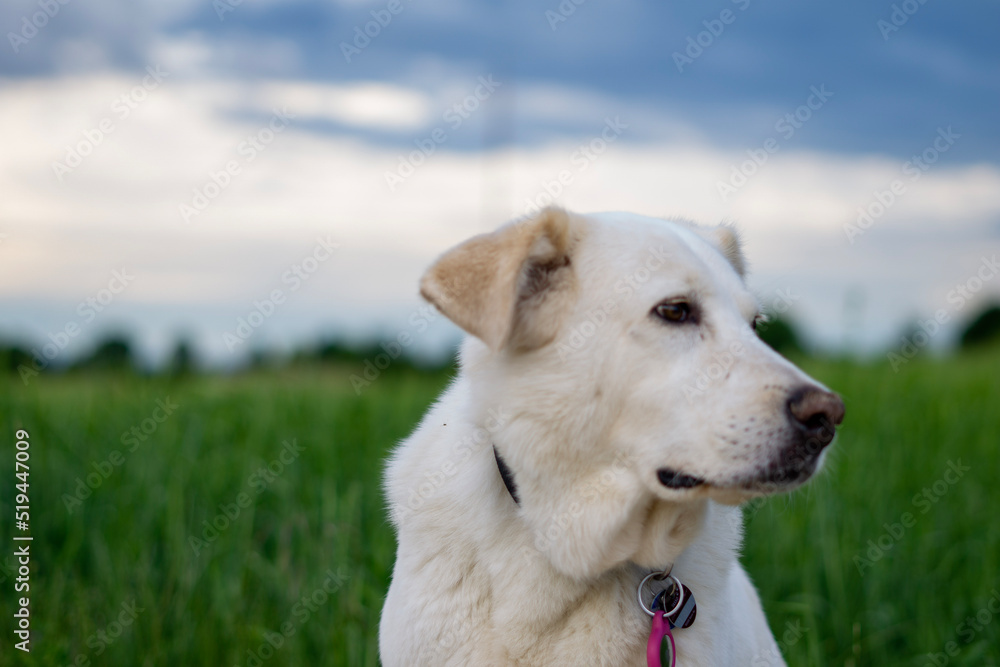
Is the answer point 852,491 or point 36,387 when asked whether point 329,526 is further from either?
point 852,491

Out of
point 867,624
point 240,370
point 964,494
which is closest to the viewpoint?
point 867,624

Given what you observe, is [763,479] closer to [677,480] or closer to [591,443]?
[677,480]

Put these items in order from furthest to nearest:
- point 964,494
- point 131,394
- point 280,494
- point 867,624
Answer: point 131,394
point 964,494
point 280,494
point 867,624

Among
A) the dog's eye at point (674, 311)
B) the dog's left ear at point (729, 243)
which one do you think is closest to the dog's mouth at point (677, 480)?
the dog's eye at point (674, 311)

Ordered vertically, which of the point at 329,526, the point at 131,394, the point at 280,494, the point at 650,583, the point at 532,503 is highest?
the point at 532,503

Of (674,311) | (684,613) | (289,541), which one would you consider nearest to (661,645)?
(684,613)

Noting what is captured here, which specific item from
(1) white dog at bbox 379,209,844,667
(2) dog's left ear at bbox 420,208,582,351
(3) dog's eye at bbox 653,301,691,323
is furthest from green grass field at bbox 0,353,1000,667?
(2) dog's left ear at bbox 420,208,582,351

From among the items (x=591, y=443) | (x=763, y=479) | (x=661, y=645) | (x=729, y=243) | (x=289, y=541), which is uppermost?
(x=729, y=243)

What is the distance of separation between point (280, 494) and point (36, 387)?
238 cm

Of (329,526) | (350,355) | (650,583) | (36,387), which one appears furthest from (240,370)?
(650,583)

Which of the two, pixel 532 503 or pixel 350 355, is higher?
pixel 532 503

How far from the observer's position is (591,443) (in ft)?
8.19

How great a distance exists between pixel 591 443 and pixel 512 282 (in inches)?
21.9

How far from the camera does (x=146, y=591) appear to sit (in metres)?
4.36
